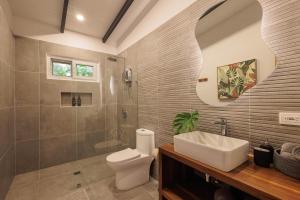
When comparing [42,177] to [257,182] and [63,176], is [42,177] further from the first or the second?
[257,182]

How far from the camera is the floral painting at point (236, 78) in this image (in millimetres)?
1157

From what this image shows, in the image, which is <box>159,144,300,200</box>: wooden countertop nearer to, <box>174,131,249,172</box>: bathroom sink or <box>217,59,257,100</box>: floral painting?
<box>174,131,249,172</box>: bathroom sink

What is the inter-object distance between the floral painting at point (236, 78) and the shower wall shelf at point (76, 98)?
2.35 meters

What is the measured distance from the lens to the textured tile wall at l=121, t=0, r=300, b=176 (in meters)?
0.95

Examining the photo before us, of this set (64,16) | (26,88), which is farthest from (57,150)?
(64,16)

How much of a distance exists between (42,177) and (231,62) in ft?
9.68

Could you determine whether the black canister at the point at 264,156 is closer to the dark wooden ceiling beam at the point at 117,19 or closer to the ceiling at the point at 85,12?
the ceiling at the point at 85,12

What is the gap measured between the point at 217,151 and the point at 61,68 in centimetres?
286

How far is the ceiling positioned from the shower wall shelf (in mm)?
1193

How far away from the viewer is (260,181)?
0.76m

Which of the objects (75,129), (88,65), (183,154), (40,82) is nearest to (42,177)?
(75,129)

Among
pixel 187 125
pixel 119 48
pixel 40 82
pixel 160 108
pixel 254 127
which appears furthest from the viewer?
pixel 119 48

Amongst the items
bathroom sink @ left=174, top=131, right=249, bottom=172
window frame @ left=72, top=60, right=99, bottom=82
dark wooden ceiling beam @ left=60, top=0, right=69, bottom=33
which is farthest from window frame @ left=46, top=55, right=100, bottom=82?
bathroom sink @ left=174, top=131, right=249, bottom=172

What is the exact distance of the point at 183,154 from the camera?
1116 millimetres
